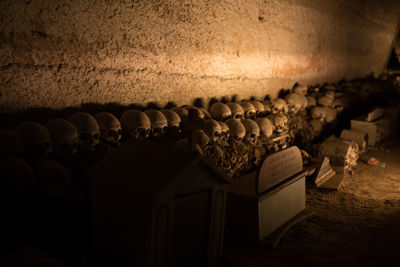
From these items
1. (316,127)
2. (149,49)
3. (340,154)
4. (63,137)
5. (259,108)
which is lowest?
(340,154)

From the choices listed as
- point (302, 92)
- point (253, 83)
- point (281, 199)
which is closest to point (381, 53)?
point (302, 92)

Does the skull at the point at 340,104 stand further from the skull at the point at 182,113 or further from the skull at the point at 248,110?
the skull at the point at 182,113

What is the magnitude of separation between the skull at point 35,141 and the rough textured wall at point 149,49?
46 cm

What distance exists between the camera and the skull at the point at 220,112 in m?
4.28

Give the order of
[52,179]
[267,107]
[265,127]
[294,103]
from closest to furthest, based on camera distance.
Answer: [52,179]
[265,127]
[267,107]
[294,103]

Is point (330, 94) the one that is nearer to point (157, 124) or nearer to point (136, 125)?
point (157, 124)

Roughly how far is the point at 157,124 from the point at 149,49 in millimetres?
955

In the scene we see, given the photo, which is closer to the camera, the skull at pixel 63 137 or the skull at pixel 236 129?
the skull at pixel 63 137

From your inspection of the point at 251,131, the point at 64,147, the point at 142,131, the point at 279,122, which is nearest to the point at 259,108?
the point at 279,122

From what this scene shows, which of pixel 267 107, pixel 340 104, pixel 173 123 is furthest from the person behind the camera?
pixel 340 104

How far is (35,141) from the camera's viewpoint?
2523mm

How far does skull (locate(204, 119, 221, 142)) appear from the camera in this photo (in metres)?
3.67

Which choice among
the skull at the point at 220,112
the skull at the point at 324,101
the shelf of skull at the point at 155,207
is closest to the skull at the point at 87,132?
the shelf of skull at the point at 155,207

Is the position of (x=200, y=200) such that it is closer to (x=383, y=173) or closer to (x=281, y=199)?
(x=281, y=199)
